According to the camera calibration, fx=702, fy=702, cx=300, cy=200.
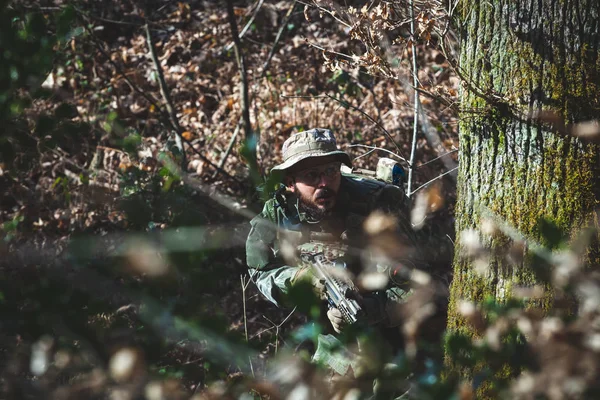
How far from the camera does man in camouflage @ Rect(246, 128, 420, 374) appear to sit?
4152 millimetres

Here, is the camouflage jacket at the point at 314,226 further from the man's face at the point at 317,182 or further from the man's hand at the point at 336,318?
the man's hand at the point at 336,318

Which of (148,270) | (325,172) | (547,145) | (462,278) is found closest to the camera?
(148,270)

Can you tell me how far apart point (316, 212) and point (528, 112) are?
5.20ft

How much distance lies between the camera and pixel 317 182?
426 cm

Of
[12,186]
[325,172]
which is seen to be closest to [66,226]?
[12,186]

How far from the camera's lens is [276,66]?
343 inches

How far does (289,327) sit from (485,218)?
352cm

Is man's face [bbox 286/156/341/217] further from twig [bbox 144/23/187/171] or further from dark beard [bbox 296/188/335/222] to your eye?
twig [bbox 144/23/187/171]

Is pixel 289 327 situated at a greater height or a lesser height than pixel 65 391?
lesser

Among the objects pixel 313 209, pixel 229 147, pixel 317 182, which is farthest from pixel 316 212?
pixel 229 147

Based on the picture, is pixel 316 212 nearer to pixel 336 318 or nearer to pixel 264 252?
pixel 264 252

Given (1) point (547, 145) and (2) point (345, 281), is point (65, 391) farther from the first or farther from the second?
(2) point (345, 281)

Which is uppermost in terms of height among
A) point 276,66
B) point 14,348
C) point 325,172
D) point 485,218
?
point 14,348

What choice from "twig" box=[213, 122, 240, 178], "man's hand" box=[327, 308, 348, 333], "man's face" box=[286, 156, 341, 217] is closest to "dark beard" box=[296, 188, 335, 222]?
"man's face" box=[286, 156, 341, 217]
